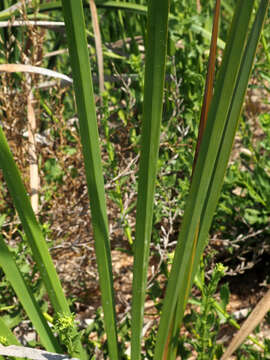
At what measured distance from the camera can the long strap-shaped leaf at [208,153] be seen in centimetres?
70

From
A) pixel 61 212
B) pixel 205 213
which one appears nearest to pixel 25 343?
pixel 61 212

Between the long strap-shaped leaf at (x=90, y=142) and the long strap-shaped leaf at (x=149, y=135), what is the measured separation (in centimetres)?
7

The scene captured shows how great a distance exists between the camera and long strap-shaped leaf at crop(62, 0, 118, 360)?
2.49 feet

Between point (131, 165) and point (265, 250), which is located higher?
point (131, 165)

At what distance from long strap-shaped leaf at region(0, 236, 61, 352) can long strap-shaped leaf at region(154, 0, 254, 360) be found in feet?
0.69

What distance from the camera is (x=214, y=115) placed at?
0.75 metres

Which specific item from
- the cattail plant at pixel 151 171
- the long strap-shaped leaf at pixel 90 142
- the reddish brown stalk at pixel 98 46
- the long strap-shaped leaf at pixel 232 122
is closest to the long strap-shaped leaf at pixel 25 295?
the cattail plant at pixel 151 171

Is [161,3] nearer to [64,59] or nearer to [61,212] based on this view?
[61,212]

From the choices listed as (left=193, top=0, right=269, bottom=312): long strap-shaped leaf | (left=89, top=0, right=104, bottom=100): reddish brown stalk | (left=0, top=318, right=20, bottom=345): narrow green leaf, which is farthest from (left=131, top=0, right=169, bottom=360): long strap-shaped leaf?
(left=89, top=0, right=104, bottom=100): reddish brown stalk

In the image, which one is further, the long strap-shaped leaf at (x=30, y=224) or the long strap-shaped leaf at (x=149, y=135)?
the long strap-shaped leaf at (x=30, y=224)

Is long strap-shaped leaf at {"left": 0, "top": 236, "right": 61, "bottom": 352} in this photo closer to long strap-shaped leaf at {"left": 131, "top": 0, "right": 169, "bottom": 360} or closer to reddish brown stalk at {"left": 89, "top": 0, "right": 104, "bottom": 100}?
long strap-shaped leaf at {"left": 131, "top": 0, "right": 169, "bottom": 360}

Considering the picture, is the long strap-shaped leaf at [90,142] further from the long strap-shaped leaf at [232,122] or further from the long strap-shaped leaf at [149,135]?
the long strap-shaped leaf at [232,122]

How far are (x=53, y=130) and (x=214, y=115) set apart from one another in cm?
96

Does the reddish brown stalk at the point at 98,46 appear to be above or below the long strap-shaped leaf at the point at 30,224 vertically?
above
